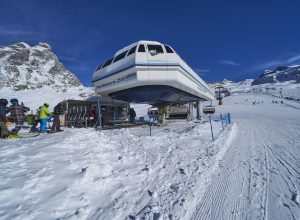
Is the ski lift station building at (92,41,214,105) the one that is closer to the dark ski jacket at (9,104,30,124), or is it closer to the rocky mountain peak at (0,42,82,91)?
the dark ski jacket at (9,104,30,124)

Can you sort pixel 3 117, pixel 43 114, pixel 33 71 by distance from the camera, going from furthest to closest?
pixel 33 71, pixel 43 114, pixel 3 117

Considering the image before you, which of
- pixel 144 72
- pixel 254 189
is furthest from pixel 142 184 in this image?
pixel 144 72

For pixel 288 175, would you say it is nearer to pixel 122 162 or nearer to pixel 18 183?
pixel 122 162

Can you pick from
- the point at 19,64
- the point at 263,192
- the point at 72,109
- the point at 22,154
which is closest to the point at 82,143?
the point at 22,154

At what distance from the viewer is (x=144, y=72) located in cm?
1115

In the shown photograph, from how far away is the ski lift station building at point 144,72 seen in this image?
440 inches

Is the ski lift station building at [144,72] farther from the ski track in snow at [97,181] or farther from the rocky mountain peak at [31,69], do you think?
the rocky mountain peak at [31,69]

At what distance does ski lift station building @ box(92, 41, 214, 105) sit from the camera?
11.2 metres

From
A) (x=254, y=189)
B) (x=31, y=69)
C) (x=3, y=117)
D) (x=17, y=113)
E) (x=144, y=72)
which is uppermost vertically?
(x=31, y=69)

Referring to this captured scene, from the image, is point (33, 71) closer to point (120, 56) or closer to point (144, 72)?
point (120, 56)

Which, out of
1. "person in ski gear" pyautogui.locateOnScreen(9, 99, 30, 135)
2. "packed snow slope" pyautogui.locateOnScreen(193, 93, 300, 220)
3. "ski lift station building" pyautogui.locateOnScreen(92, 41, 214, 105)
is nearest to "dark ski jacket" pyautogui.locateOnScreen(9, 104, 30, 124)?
"person in ski gear" pyautogui.locateOnScreen(9, 99, 30, 135)

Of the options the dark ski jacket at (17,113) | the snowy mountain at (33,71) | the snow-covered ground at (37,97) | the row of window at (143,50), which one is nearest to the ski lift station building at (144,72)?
the row of window at (143,50)

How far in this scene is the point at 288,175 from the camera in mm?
4469

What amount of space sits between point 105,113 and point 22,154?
1076cm
